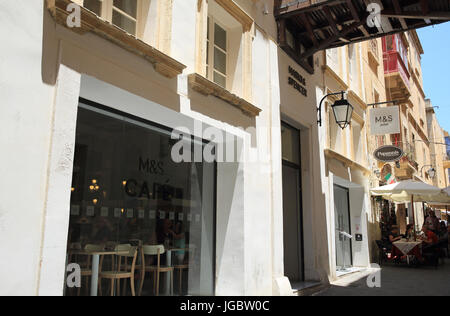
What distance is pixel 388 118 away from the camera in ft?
44.0

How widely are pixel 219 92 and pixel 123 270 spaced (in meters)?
3.03

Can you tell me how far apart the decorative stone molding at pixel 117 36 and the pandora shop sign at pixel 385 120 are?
973cm

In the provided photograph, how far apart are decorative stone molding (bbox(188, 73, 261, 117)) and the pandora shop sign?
754cm

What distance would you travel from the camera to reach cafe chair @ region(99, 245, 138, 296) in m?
5.43

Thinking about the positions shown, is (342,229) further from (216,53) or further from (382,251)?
(216,53)

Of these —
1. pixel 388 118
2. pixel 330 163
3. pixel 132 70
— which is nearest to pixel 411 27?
pixel 330 163

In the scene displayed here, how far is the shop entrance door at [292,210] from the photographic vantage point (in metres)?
9.34

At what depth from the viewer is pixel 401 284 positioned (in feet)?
31.2

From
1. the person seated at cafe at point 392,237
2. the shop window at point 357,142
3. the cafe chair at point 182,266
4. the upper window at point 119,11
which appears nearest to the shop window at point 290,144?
the cafe chair at point 182,266

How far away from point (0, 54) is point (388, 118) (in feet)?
40.5

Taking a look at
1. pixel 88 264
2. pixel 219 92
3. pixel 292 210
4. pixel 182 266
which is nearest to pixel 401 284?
pixel 292 210

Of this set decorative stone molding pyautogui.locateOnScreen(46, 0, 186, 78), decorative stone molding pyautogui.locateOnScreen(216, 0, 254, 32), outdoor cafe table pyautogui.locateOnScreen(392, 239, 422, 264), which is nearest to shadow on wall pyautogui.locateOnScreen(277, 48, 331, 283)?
decorative stone molding pyautogui.locateOnScreen(216, 0, 254, 32)
